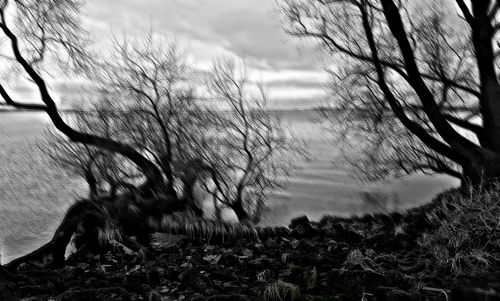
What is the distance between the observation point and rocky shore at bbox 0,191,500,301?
431 cm

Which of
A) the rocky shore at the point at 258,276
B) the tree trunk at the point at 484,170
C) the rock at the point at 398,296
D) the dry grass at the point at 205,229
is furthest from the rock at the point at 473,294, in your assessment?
the dry grass at the point at 205,229

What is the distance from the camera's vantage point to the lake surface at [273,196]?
13.7 metres

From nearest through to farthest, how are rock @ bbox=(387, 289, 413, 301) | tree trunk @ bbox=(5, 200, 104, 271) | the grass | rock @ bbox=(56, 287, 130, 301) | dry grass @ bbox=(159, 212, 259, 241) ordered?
rock @ bbox=(387, 289, 413, 301), the grass, rock @ bbox=(56, 287, 130, 301), tree trunk @ bbox=(5, 200, 104, 271), dry grass @ bbox=(159, 212, 259, 241)

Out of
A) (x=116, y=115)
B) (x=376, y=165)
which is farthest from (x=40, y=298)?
(x=376, y=165)

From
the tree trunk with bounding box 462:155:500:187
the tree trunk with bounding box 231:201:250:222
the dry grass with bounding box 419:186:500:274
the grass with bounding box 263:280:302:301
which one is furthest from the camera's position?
the tree trunk with bounding box 231:201:250:222

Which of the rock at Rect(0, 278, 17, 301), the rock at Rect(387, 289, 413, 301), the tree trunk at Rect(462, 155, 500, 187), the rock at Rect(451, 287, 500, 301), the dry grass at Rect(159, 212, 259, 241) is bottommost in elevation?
the dry grass at Rect(159, 212, 259, 241)

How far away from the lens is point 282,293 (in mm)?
4367

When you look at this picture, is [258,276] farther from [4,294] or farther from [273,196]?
[273,196]

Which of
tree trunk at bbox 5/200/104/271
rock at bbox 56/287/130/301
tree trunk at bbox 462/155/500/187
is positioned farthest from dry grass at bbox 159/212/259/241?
tree trunk at bbox 462/155/500/187

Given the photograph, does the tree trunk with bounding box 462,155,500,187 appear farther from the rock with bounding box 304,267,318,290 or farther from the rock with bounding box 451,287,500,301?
the rock with bounding box 451,287,500,301

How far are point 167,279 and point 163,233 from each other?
423cm

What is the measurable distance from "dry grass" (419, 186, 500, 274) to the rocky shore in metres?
0.14

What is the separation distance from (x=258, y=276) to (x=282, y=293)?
1.04 m

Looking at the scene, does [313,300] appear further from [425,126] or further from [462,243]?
[425,126]
